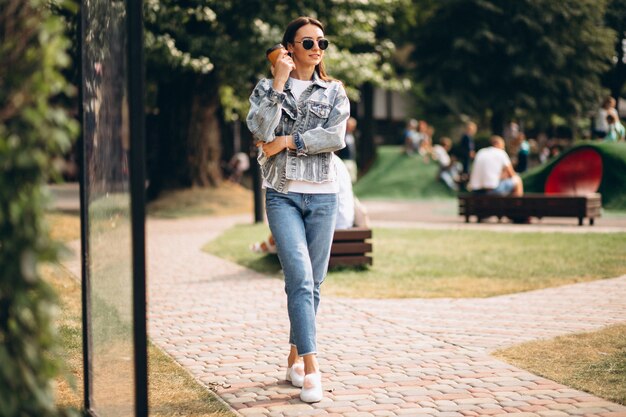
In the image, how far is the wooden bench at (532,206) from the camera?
16094 mm

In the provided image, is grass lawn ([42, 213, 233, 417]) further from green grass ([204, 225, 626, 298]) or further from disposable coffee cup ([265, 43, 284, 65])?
green grass ([204, 225, 626, 298])

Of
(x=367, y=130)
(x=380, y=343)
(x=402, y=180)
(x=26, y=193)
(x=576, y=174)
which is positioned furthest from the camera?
(x=367, y=130)

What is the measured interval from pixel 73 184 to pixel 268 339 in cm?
3414

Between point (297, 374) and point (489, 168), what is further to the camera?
point (489, 168)

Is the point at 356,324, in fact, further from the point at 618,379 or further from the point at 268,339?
the point at 618,379

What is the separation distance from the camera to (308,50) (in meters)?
5.08

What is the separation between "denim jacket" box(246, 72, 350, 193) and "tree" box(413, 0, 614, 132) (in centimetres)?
2679

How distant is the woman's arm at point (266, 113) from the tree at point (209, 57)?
12.7 meters

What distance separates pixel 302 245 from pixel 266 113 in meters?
0.75

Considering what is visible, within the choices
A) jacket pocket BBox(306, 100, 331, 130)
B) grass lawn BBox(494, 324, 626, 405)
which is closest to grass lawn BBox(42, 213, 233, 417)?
jacket pocket BBox(306, 100, 331, 130)

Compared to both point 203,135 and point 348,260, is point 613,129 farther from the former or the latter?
point 348,260

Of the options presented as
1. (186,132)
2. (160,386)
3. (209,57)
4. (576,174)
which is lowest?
(160,386)

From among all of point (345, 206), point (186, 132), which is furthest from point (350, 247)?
point (186, 132)

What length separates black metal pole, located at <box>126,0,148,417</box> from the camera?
127 inches
